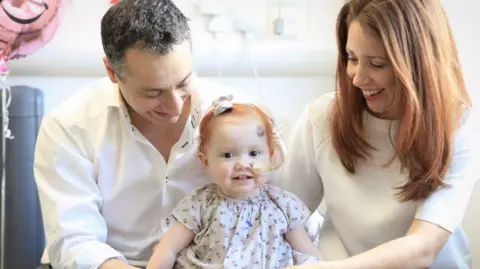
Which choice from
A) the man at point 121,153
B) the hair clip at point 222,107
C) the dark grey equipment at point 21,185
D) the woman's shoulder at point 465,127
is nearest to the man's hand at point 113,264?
the man at point 121,153

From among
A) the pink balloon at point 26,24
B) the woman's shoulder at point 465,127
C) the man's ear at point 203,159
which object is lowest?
the man's ear at point 203,159

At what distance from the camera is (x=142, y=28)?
135cm

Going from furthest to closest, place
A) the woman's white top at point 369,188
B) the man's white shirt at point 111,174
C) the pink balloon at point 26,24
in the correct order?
the pink balloon at point 26,24 → the man's white shirt at point 111,174 → the woman's white top at point 369,188

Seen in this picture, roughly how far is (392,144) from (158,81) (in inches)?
20.8

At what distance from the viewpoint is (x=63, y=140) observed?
1.51 meters

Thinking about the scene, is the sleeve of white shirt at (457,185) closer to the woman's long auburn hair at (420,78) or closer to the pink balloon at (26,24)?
the woman's long auburn hair at (420,78)

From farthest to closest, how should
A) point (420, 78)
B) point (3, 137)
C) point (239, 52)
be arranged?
point (239, 52)
point (3, 137)
point (420, 78)

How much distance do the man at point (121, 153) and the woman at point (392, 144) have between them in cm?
29

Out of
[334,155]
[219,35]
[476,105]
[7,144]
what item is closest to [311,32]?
[219,35]

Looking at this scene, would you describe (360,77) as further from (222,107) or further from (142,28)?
(142,28)

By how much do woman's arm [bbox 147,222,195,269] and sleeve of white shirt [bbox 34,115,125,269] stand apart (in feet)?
0.45

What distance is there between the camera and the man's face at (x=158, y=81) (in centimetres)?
135

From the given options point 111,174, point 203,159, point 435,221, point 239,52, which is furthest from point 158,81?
point 239,52

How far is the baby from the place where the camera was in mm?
1297
